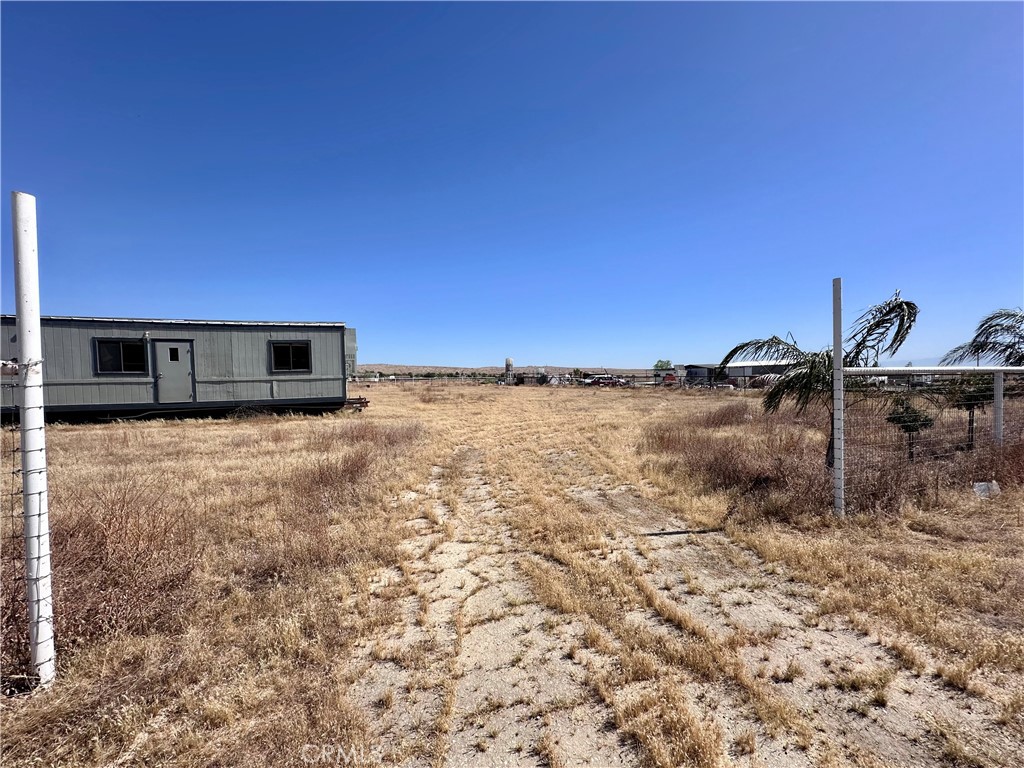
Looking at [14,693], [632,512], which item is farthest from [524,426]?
[14,693]

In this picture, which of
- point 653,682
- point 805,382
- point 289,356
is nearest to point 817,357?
point 805,382

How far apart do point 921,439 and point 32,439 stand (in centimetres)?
858

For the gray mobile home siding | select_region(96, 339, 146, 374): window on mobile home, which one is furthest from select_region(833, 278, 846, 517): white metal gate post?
select_region(96, 339, 146, 374): window on mobile home

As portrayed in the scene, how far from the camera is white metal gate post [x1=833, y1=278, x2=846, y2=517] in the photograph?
4.79 metres

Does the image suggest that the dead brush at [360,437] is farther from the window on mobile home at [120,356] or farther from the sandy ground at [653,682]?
the window on mobile home at [120,356]

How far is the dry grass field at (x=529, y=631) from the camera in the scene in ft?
6.84

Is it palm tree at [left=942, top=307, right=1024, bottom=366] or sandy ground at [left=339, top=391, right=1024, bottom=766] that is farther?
palm tree at [left=942, top=307, right=1024, bottom=366]

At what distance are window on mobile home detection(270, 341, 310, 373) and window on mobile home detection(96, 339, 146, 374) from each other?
3341mm

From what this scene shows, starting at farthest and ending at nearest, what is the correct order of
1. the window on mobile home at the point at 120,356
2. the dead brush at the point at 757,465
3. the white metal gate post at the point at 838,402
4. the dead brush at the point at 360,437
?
the window on mobile home at the point at 120,356
the dead brush at the point at 360,437
the dead brush at the point at 757,465
the white metal gate post at the point at 838,402

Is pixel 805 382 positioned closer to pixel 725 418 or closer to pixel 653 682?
pixel 653 682

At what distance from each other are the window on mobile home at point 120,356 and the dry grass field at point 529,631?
9.92m

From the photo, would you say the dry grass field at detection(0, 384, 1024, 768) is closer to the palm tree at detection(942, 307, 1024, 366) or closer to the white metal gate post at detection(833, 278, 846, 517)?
the white metal gate post at detection(833, 278, 846, 517)

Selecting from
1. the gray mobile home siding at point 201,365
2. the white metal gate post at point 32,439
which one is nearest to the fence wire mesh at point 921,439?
the white metal gate post at point 32,439

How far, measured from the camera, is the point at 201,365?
554 inches
